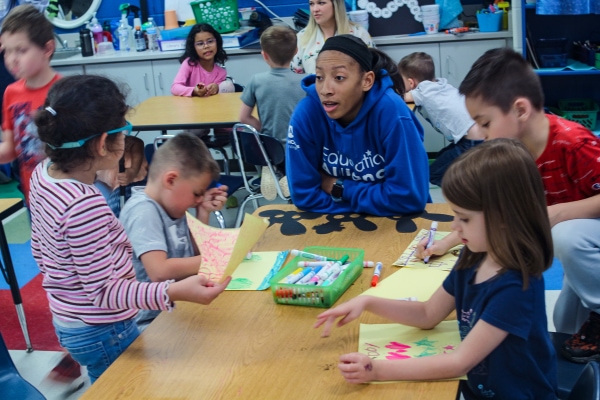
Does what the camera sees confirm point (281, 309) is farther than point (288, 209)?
No

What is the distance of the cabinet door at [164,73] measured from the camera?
18.3ft

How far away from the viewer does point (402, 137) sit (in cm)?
220

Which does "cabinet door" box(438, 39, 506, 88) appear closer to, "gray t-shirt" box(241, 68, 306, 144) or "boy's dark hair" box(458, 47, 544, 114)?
"gray t-shirt" box(241, 68, 306, 144)

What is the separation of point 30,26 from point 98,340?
1.54 metres

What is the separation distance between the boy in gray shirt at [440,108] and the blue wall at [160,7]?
142 centimetres

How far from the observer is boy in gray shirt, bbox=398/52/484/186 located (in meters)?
3.74

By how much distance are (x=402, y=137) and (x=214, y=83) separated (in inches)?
105

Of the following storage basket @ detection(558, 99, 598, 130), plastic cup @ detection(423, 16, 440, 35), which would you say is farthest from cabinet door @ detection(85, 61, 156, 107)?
storage basket @ detection(558, 99, 598, 130)

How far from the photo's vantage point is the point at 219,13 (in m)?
5.49

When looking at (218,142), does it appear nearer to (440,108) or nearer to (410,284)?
(440,108)

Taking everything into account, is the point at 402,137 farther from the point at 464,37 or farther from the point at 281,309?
the point at 464,37

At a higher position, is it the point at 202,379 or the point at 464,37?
the point at 464,37

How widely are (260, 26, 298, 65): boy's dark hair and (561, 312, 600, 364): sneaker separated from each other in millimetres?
2433

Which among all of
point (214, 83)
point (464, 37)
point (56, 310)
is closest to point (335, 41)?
point (56, 310)
